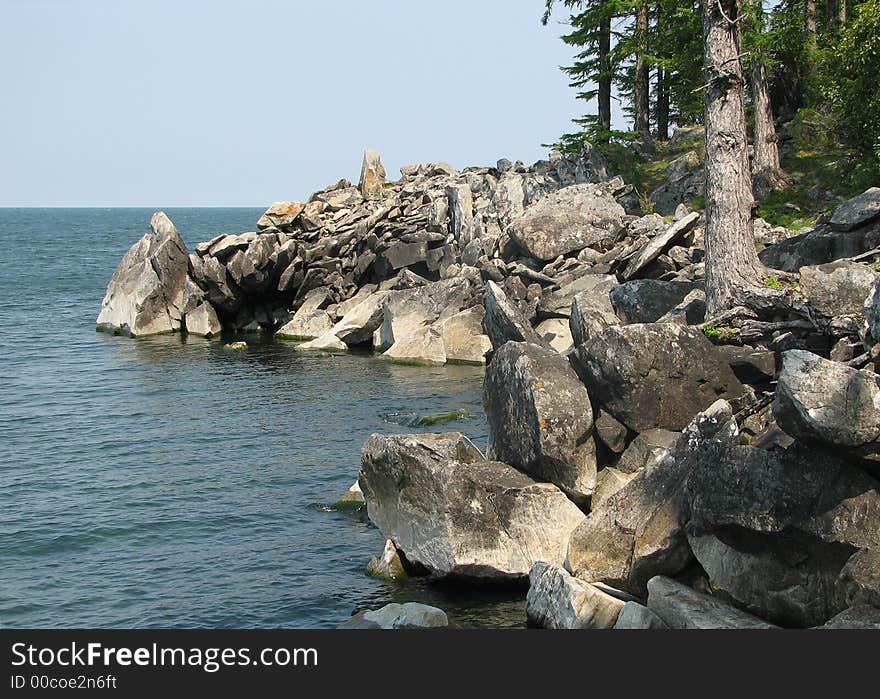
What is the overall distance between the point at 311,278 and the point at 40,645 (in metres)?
41.4

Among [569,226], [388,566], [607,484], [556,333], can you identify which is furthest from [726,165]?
[569,226]

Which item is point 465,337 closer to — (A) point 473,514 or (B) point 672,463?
(A) point 473,514

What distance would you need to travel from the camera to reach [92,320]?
191 ft

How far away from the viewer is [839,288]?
1720 cm

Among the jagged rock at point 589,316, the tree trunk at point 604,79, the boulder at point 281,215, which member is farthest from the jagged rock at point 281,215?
the jagged rock at point 589,316

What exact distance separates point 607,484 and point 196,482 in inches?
488

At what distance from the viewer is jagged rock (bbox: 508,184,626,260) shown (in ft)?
127

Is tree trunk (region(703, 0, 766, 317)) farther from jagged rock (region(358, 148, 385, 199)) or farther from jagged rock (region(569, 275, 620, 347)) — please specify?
jagged rock (region(358, 148, 385, 199))

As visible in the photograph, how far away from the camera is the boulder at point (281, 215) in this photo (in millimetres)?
54156

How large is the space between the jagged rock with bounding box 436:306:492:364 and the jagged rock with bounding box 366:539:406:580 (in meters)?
22.3

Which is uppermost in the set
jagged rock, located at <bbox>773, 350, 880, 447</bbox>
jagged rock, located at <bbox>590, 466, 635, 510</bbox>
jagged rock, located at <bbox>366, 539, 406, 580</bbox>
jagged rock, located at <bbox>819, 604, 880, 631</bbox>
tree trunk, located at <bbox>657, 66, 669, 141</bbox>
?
tree trunk, located at <bbox>657, 66, 669, 141</bbox>

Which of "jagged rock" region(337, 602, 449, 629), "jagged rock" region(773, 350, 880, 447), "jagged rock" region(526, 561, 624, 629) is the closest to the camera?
"jagged rock" region(773, 350, 880, 447)

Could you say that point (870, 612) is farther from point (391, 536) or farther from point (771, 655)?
point (391, 536)

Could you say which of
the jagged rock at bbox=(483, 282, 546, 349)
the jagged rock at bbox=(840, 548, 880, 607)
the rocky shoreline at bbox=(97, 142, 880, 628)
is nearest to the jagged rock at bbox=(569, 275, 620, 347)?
the rocky shoreline at bbox=(97, 142, 880, 628)
